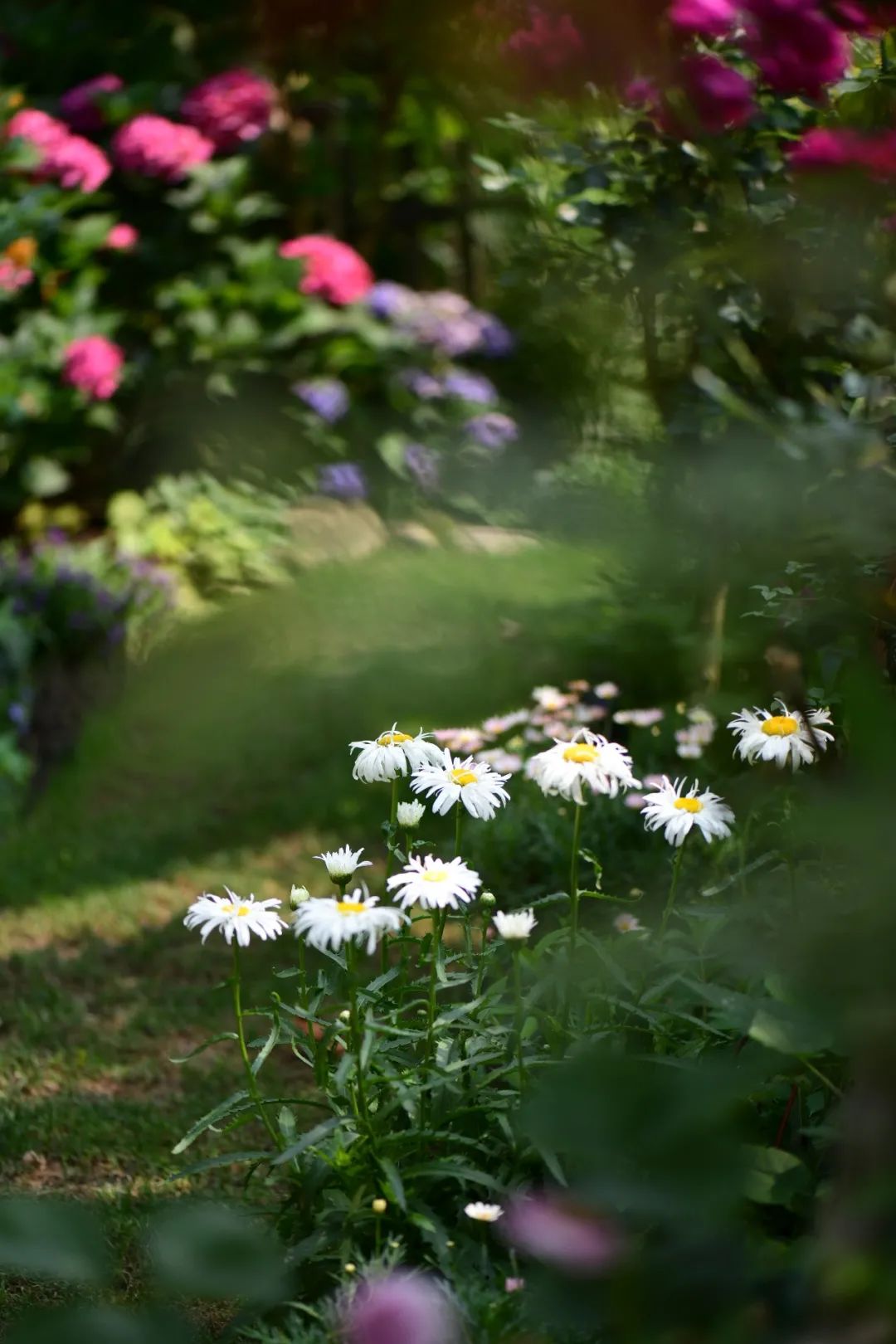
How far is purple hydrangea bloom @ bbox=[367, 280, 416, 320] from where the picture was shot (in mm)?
6516

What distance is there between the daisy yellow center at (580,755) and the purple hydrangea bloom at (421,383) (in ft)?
16.9

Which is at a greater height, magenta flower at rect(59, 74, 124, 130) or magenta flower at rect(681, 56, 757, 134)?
magenta flower at rect(681, 56, 757, 134)

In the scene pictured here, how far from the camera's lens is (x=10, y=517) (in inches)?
222

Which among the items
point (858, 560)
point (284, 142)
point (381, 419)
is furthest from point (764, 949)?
point (284, 142)

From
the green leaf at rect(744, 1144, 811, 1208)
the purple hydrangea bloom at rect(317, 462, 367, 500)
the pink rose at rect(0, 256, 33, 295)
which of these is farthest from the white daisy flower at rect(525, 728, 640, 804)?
the purple hydrangea bloom at rect(317, 462, 367, 500)

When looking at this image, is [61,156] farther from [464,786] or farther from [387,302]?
[464,786]

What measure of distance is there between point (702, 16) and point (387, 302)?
5274mm

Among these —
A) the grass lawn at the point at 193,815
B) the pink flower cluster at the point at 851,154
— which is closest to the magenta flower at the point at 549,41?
the pink flower cluster at the point at 851,154

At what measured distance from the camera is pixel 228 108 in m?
6.12

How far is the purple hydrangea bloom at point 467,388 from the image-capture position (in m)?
6.62

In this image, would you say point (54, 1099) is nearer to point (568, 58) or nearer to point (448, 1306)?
point (448, 1306)

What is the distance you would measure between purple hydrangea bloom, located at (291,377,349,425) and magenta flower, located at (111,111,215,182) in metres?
1.05

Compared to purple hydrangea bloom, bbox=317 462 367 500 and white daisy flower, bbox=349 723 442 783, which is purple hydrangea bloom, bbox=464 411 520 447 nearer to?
purple hydrangea bloom, bbox=317 462 367 500

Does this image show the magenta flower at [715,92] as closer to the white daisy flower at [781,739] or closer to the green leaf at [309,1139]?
the white daisy flower at [781,739]
